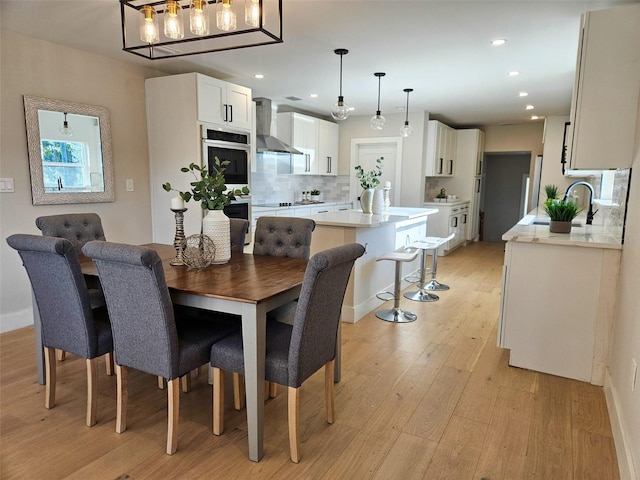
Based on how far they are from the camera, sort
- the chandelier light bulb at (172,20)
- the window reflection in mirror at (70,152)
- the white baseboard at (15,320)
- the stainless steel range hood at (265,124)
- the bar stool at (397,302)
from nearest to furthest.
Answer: the chandelier light bulb at (172,20) < the white baseboard at (15,320) < the window reflection in mirror at (70,152) < the bar stool at (397,302) < the stainless steel range hood at (265,124)

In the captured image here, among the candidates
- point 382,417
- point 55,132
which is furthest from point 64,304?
point 55,132

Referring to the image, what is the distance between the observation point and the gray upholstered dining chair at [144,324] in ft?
5.39

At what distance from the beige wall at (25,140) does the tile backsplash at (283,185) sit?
198 cm

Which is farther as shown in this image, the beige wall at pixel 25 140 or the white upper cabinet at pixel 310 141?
the white upper cabinet at pixel 310 141

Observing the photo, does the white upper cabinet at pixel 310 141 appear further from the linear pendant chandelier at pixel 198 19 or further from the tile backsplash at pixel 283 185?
the linear pendant chandelier at pixel 198 19

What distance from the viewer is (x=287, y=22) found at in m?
2.90

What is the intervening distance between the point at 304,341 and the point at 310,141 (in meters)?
Answer: 5.19

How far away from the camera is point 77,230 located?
271 centimetres

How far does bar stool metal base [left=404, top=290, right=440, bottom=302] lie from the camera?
424 cm

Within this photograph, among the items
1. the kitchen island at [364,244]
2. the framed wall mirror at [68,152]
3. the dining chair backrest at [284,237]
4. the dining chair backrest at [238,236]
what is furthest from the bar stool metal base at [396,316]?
the framed wall mirror at [68,152]

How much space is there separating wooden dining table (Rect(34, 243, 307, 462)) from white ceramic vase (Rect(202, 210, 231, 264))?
0.18 meters

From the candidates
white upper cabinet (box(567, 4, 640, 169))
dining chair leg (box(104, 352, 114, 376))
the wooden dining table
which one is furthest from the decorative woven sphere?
white upper cabinet (box(567, 4, 640, 169))

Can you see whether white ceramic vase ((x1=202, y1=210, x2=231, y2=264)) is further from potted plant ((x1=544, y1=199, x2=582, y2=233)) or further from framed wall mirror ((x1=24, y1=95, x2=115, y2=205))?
potted plant ((x1=544, y1=199, x2=582, y2=233))

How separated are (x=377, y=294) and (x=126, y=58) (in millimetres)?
3265
